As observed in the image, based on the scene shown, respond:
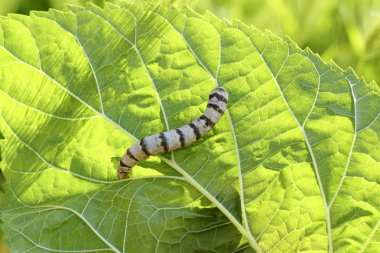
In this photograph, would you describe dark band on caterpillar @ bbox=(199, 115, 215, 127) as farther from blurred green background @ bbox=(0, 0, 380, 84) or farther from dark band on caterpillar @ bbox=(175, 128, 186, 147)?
blurred green background @ bbox=(0, 0, 380, 84)

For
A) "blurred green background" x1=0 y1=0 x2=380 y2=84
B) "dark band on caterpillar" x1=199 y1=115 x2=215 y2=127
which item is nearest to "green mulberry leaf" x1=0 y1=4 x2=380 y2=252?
"dark band on caterpillar" x1=199 y1=115 x2=215 y2=127

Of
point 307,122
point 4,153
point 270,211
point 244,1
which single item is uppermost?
point 244,1

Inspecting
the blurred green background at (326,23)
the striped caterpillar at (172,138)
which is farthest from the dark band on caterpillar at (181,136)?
the blurred green background at (326,23)

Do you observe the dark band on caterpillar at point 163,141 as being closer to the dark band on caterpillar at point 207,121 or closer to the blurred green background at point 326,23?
the dark band on caterpillar at point 207,121

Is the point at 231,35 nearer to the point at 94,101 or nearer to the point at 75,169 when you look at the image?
the point at 94,101

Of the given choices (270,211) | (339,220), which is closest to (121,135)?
(270,211)

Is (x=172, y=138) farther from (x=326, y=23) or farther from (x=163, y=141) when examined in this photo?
(x=326, y=23)
